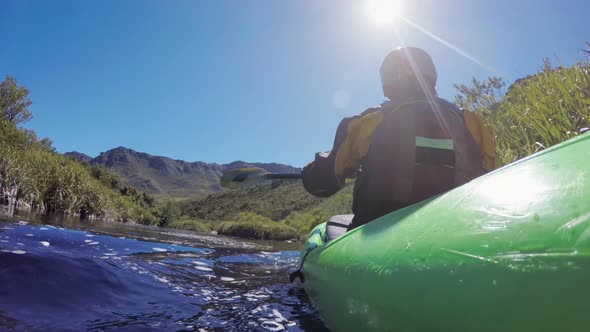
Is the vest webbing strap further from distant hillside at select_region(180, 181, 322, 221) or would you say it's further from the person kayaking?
distant hillside at select_region(180, 181, 322, 221)

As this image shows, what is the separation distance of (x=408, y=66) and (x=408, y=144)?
78 cm

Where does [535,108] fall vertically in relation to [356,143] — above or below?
above

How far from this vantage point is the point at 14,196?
33.2ft

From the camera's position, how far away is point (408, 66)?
9.49 feet

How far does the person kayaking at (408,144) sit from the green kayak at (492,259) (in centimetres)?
81

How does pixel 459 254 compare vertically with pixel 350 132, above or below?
below

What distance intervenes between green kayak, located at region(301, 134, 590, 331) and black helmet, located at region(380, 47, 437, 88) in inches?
59.6

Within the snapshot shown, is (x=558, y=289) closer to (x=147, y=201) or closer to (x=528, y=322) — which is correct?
(x=528, y=322)

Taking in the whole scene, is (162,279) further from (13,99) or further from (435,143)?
(13,99)

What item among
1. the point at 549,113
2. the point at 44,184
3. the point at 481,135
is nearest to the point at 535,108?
the point at 549,113

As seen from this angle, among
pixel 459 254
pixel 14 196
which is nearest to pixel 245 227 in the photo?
pixel 14 196

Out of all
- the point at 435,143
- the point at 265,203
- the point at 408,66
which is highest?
the point at 408,66

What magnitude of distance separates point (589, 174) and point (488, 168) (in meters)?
2.05

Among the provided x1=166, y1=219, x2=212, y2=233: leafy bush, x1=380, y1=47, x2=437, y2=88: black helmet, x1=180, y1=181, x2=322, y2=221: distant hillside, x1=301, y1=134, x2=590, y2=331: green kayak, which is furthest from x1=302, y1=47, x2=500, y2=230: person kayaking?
x1=166, y1=219, x2=212, y2=233: leafy bush
